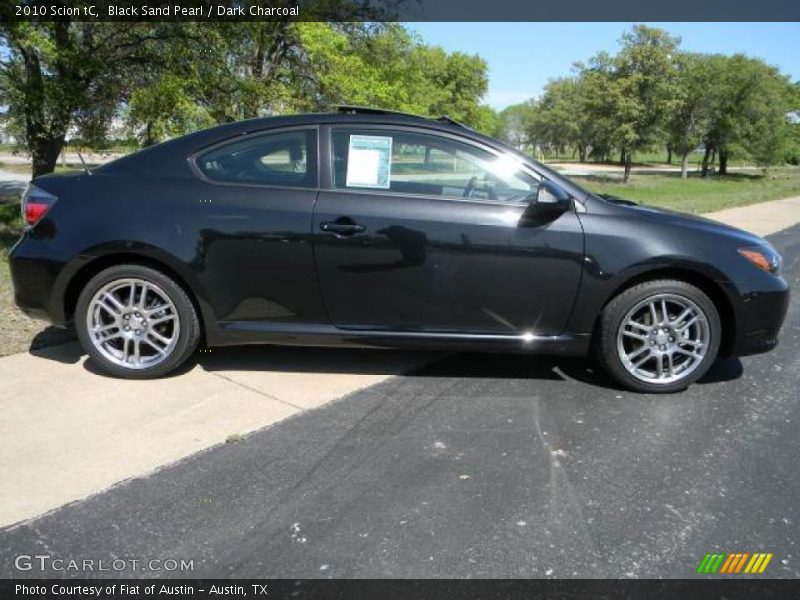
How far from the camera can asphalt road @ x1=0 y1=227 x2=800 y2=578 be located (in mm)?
2348

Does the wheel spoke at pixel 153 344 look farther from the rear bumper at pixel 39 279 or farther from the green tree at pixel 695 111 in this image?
the green tree at pixel 695 111

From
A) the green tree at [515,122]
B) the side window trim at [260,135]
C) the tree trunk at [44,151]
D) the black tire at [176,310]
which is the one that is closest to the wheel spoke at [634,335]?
the side window trim at [260,135]

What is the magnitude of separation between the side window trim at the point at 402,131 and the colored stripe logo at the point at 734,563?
211 cm

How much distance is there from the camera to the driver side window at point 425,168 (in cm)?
375

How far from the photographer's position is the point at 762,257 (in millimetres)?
3859

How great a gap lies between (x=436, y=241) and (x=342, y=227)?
1.82 ft

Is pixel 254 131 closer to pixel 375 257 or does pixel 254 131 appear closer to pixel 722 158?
pixel 375 257

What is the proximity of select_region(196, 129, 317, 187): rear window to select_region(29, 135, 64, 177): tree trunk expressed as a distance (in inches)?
205

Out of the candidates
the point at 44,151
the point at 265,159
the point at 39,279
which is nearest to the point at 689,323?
the point at 265,159

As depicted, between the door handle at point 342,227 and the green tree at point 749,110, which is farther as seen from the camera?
the green tree at point 749,110

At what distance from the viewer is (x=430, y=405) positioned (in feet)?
12.1

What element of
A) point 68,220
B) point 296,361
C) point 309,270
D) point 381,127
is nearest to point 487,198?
point 381,127

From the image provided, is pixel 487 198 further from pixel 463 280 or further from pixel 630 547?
pixel 630 547

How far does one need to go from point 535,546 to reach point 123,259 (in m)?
2.90
